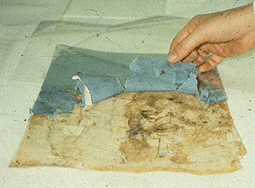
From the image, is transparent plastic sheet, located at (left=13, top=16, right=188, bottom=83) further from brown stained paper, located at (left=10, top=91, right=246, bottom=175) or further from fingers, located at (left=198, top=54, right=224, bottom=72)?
brown stained paper, located at (left=10, top=91, right=246, bottom=175)

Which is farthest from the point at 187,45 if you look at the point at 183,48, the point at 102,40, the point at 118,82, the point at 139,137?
the point at 102,40

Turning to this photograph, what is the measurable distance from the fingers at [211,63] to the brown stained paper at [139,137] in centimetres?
30

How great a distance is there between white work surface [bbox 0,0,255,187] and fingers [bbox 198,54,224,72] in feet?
0.24

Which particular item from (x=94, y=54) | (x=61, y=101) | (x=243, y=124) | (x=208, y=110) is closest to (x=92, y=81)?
(x=61, y=101)

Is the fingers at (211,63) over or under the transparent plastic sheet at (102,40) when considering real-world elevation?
under

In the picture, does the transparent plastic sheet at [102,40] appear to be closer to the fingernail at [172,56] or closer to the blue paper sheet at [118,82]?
the blue paper sheet at [118,82]

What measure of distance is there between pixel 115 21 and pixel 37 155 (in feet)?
4.28

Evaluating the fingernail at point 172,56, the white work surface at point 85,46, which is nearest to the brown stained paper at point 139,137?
the white work surface at point 85,46

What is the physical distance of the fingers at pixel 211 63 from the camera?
5.92 feet

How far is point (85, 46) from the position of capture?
2012 millimetres

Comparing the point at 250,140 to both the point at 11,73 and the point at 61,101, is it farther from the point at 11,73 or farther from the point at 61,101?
the point at 11,73

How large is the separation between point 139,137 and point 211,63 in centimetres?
77

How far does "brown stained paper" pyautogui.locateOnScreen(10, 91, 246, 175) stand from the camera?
1319 mm

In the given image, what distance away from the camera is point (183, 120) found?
1491mm
